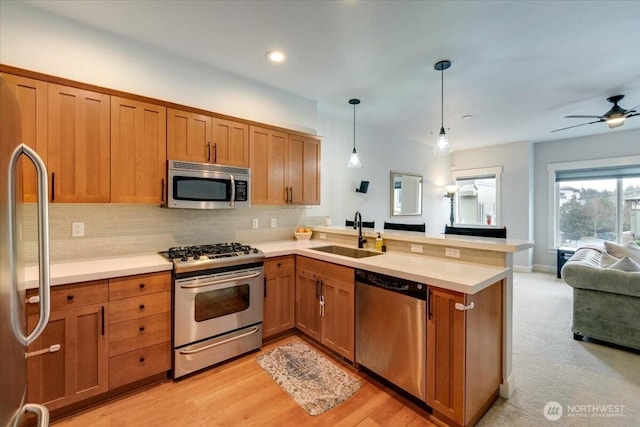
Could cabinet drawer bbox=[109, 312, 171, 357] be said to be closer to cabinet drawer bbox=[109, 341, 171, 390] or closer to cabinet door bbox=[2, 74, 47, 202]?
cabinet drawer bbox=[109, 341, 171, 390]

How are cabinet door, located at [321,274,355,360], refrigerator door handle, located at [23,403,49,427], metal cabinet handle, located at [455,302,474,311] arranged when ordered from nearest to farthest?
refrigerator door handle, located at [23,403,49,427] → metal cabinet handle, located at [455,302,474,311] → cabinet door, located at [321,274,355,360]

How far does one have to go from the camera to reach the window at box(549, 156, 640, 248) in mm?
5062

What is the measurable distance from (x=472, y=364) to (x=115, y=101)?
10.5ft

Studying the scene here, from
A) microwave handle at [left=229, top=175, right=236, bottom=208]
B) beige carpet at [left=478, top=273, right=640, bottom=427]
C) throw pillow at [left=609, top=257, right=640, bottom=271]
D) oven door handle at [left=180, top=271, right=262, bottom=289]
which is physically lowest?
beige carpet at [left=478, top=273, right=640, bottom=427]

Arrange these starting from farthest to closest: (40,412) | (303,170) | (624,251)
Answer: (303,170) < (624,251) < (40,412)

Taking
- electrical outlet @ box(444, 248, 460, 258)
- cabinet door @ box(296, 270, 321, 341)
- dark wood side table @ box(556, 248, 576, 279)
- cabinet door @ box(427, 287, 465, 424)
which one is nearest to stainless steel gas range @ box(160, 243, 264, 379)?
cabinet door @ box(296, 270, 321, 341)

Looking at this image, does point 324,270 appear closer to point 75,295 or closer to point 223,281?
point 223,281

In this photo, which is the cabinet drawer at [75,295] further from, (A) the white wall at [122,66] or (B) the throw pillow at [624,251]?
(B) the throw pillow at [624,251]

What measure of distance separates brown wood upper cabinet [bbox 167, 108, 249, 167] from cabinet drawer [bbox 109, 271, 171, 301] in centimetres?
107

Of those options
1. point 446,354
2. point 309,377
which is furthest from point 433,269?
point 309,377

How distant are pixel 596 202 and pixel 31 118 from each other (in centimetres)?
821

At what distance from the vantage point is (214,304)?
2385 mm

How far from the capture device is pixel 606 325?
274 centimetres

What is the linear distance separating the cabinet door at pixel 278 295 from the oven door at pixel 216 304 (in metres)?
0.11
